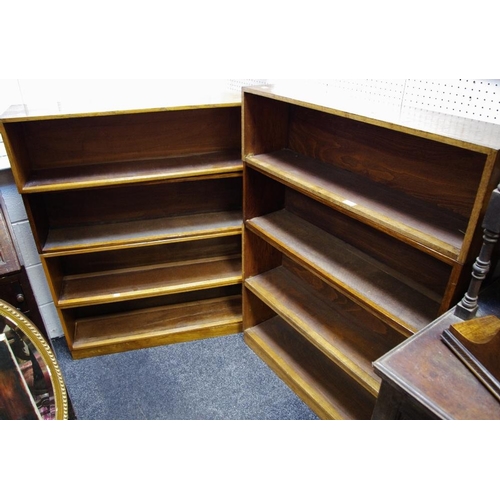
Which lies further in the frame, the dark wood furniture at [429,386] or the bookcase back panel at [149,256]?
the bookcase back panel at [149,256]

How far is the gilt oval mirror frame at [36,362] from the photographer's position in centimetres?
100

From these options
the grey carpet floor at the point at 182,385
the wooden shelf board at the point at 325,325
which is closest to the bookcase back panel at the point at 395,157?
the wooden shelf board at the point at 325,325

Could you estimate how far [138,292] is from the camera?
7.00ft

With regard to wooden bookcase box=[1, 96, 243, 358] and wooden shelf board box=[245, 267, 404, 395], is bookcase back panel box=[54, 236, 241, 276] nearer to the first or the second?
wooden bookcase box=[1, 96, 243, 358]

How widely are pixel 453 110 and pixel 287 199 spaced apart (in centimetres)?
82

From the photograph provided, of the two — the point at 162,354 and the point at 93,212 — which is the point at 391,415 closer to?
the point at 162,354

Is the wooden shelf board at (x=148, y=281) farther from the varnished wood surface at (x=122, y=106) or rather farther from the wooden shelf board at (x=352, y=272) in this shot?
the varnished wood surface at (x=122, y=106)

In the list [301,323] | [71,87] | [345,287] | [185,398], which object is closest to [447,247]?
[345,287]

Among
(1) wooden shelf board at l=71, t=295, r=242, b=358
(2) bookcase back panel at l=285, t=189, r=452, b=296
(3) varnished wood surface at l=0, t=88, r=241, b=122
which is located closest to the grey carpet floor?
(1) wooden shelf board at l=71, t=295, r=242, b=358

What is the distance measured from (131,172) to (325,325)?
111 cm

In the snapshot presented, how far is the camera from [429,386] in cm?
92

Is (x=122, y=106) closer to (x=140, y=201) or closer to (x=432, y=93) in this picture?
Result: (x=140, y=201)

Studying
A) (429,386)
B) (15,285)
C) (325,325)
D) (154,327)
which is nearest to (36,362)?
(15,285)

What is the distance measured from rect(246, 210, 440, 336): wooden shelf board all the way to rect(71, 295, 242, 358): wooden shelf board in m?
0.69
